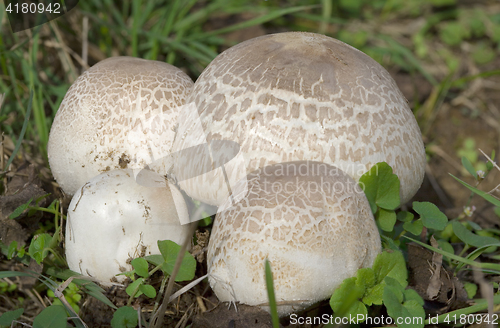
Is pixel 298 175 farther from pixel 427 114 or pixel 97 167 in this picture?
pixel 427 114

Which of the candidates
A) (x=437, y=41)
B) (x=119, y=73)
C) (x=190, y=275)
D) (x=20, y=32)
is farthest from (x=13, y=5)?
(x=437, y=41)

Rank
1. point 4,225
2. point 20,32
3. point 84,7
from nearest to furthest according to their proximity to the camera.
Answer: point 4,225 → point 20,32 → point 84,7

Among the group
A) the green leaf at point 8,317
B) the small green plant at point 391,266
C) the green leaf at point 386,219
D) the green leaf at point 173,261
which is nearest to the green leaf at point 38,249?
the green leaf at point 8,317

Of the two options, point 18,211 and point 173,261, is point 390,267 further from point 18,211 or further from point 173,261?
point 18,211

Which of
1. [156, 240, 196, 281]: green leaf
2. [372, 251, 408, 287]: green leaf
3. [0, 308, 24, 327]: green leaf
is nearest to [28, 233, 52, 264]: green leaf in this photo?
[0, 308, 24, 327]: green leaf

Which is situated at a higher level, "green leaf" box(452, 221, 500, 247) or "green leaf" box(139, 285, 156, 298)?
"green leaf" box(139, 285, 156, 298)

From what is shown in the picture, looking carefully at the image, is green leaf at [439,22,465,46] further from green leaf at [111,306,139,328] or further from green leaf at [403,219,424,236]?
green leaf at [111,306,139,328]
